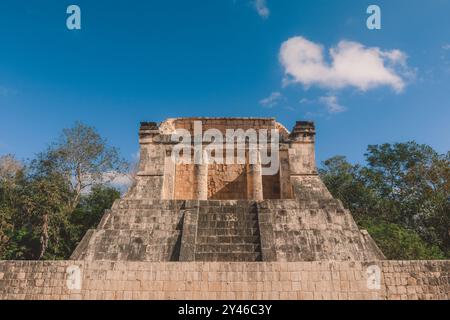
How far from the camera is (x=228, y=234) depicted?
24.4ft

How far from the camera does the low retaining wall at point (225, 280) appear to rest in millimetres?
5359

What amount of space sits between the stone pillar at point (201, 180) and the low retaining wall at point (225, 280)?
5309mm

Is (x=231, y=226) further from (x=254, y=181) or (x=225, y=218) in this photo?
(x=254, y=181)

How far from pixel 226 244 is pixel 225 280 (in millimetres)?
1786

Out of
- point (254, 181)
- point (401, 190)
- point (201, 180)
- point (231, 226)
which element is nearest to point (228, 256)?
point (231, 226)

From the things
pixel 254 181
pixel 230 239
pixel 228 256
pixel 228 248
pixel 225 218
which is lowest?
pixel 228 256

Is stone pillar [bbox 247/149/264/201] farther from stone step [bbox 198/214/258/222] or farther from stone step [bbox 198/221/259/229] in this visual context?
stone step [bbox 198/221/259/229]

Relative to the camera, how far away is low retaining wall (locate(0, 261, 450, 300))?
17.6ft

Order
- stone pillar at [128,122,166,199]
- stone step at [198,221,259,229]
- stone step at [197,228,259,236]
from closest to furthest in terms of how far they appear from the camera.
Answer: stone step at [197,228,259,236] < stone step at [198,221,259,229] < stone pillar at [128,122,166,199]

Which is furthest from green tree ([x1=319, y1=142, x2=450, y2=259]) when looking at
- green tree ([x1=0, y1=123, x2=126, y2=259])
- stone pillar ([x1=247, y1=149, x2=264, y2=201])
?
green tree ([x1=0, y1=123, x2=126, y2=259])

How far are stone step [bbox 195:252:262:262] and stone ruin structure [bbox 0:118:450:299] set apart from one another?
2 centimetres

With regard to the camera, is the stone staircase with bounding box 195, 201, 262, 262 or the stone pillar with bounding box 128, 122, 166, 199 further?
the stone pillar with bounding box 128, 122, 166, 199

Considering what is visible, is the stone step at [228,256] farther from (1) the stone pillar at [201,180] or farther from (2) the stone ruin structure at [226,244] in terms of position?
(1) the stone pillar at [201,180]
